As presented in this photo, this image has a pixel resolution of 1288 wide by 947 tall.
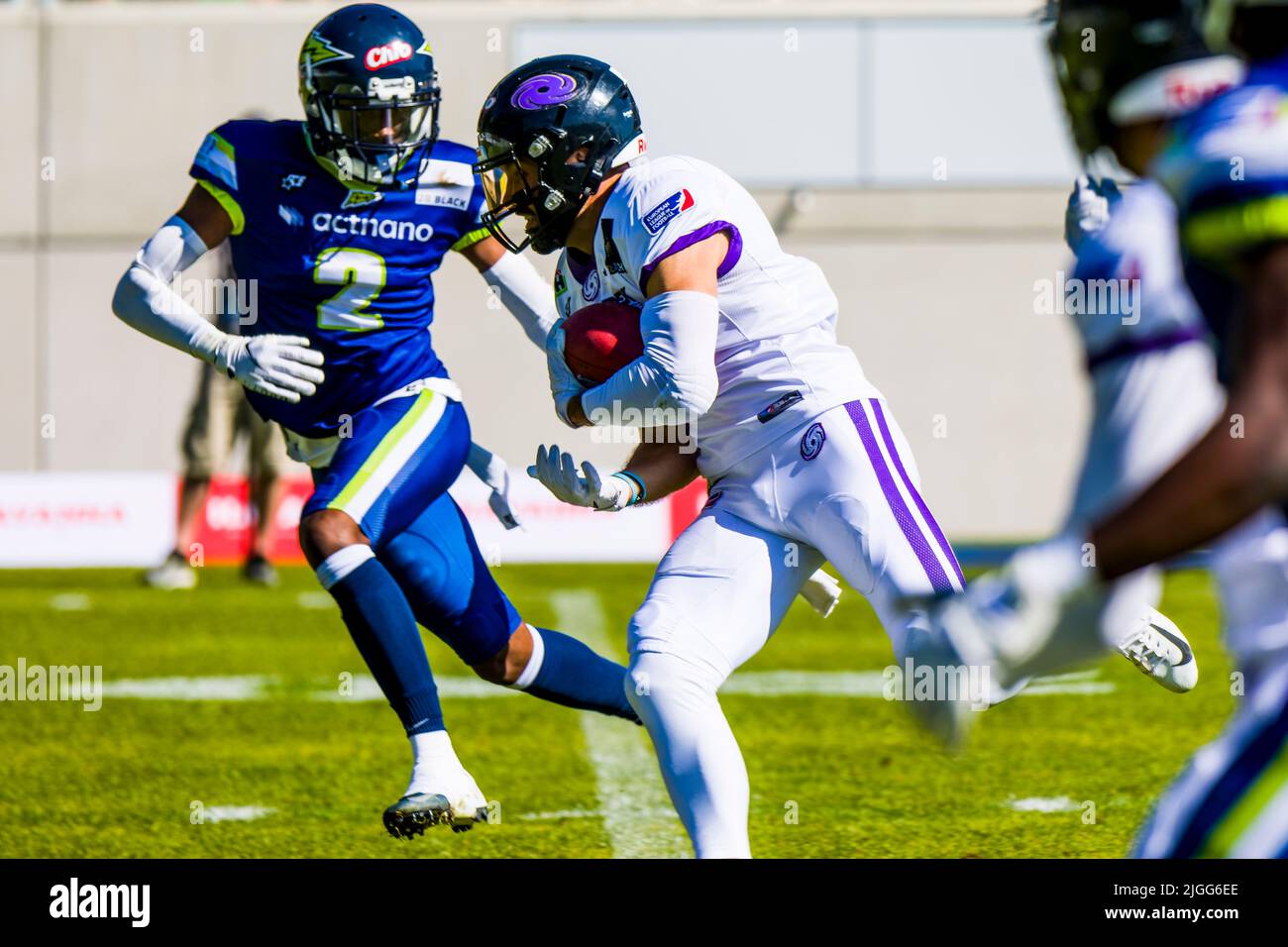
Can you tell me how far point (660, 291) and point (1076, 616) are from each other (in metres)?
1.46

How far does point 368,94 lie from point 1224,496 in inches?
114

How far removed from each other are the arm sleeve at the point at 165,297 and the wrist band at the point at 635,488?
113cm

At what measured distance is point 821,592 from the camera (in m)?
3.74

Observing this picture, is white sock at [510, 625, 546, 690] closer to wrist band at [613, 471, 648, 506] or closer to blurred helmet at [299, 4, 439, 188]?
wrist band at [613, 471, 648, 506]

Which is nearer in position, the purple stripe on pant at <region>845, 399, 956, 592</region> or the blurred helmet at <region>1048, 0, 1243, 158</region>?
the blurred helmet at <region>1048, 0, 1243, 158</region>

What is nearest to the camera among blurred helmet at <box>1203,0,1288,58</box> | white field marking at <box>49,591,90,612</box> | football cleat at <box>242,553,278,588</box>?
blurred helmet at <box>1203,0,1288,58</box>

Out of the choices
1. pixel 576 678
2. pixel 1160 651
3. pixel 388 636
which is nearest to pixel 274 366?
pixel 388 636

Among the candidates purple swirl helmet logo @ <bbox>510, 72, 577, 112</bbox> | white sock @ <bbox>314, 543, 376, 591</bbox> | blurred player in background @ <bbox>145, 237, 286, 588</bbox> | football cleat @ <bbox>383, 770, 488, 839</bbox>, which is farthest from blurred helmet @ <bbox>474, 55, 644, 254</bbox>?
blurred player in background @ <bbox>145, 237, 286, 588</bbox>

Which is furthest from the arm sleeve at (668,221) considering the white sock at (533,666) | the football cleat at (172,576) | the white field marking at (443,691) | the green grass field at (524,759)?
the football cleat at (172,576)

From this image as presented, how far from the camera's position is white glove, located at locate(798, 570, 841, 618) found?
3.73 m

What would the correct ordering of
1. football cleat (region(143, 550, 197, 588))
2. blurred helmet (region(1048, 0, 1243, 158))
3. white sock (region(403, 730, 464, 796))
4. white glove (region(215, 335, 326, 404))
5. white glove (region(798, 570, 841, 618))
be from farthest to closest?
football cleat (region(143, 550, 197, 588)) → white glove (region(215, 335, 326, 404)) → white sock (region(403, 730, 464, 796)) → white glove (region(798, 570, 841, 618)) → blurred helmet (region(1048, 0, 1243, 158))

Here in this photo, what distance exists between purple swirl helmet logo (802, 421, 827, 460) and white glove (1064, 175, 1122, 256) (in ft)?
1.96

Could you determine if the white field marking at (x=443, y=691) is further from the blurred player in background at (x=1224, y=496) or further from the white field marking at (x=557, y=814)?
the blurred player in background at (x=1224, y=496)

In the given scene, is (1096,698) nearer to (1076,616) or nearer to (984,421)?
(1076,616)
